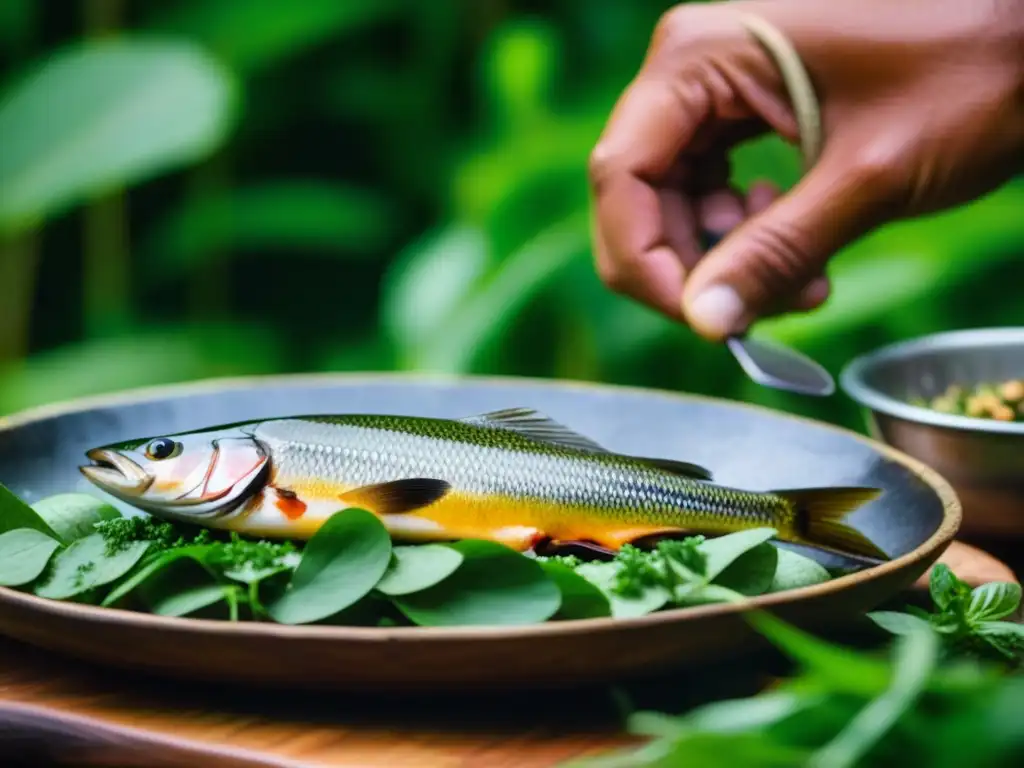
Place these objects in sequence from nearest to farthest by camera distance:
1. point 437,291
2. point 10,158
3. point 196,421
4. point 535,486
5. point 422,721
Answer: point 422,721 < point 535,486 < point 196,421 < point 437,291 < point 10,158

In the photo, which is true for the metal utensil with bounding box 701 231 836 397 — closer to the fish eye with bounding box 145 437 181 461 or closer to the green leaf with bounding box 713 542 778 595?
the green leaf with bounding box 713 542 778 595

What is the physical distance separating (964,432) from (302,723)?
0.68 meters

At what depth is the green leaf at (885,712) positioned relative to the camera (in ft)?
1.83

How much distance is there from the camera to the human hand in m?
1.28

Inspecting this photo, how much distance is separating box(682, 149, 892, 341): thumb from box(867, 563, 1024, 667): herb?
0.37m

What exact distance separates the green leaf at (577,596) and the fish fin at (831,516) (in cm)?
25

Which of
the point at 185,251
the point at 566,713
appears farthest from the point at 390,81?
the point at 566,713

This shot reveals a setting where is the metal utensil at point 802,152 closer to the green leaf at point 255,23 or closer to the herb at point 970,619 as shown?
the herb at point 970,619

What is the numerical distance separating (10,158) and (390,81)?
1075 mm

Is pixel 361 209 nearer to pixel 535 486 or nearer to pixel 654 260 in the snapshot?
pixel 654 260

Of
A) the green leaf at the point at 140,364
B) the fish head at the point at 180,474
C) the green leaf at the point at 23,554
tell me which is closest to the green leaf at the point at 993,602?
the fish head at the point at 180,474

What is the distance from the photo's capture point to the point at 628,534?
41.4 inches

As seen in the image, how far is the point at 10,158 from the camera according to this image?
8.22ft

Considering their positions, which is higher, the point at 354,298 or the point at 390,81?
the point at 390,81
